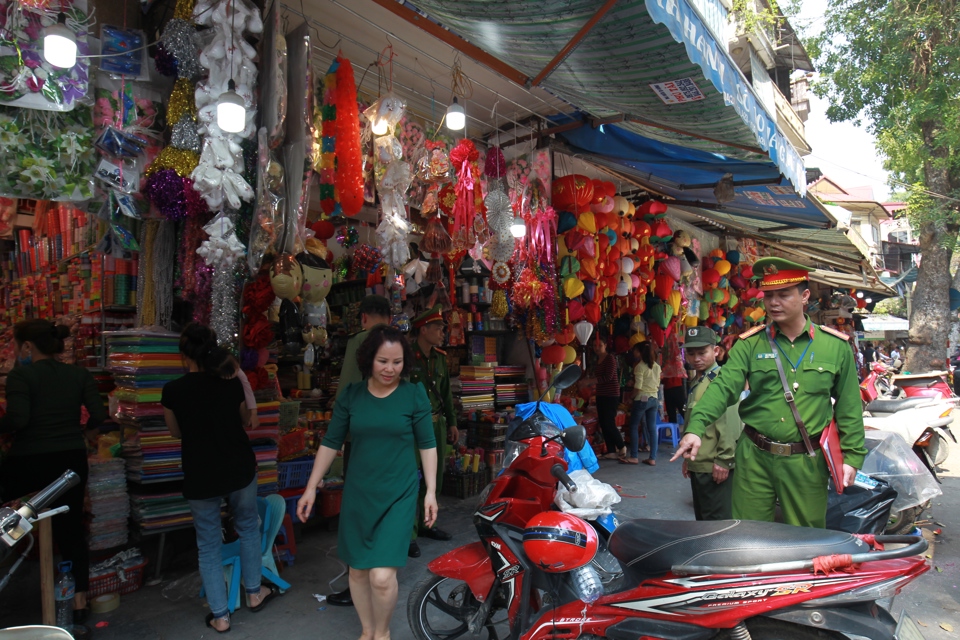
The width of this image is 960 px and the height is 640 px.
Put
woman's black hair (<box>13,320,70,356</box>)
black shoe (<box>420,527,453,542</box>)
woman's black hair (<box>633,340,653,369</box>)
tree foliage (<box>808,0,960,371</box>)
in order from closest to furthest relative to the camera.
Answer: woman's black hair (<box>13,320,70,356</box>)
black shoe (<box>420,527,453,542</box>)
woman's black hair (<box>633,340,653,369</box>)
tree foliage (<box>808,0,960,371</box>)

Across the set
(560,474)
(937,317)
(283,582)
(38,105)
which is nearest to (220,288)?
(38,105)

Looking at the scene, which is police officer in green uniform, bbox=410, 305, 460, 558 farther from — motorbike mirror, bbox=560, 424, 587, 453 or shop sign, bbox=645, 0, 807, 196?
shop sign, bbox=645, 0, 807, 196

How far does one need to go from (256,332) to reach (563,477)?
238cm

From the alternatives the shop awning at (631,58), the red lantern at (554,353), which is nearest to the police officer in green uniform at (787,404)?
the shop awning at (631,58)

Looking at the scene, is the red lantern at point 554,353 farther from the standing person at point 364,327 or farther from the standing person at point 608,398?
the standing person at point 364,327

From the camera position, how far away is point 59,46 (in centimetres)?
270

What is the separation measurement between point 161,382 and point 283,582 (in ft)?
5.08

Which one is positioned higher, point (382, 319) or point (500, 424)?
point (382, 319)

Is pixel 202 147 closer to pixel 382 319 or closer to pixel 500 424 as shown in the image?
pixel 382 319

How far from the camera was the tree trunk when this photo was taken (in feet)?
42.5

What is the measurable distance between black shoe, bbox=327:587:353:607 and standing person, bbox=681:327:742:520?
2217 millimetres

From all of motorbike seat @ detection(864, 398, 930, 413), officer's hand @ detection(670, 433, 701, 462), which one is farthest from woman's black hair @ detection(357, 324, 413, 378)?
motorbike seat @ detection(864, 398, 930, 413)

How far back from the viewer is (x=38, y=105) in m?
2.93

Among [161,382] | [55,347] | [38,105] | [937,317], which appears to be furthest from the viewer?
[937,317]
